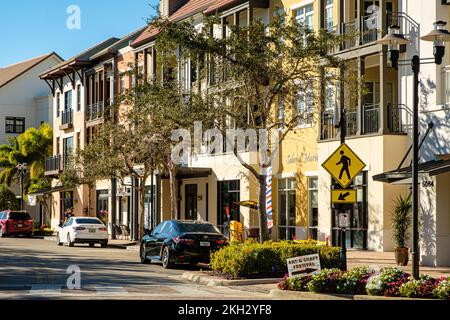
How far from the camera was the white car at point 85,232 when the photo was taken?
39.2 meters

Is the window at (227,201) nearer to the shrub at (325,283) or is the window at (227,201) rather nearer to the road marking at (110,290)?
the road marking at (110,290)

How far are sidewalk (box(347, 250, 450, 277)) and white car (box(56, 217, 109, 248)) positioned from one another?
13.7 meters

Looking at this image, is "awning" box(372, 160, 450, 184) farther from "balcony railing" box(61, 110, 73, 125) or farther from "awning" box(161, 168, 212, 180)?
"balcony railing" box(61, 110, 73, 125)

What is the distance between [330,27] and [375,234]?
8.34m

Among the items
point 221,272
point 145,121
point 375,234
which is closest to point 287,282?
point 221,272

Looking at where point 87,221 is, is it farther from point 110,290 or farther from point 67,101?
→ point 67,101

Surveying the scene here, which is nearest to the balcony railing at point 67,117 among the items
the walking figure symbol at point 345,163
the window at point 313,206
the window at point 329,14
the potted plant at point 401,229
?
the window at point 313,206

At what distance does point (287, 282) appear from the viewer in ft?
58.7

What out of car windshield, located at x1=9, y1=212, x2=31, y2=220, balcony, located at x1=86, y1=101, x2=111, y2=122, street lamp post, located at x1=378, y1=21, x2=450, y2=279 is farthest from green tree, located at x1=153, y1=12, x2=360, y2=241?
car windshield, located at x1=9, y1=212, x2=31, y2=220

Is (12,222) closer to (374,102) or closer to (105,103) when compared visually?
(105,103)

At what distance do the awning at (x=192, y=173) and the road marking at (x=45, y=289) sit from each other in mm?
22376

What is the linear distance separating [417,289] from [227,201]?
25232 millimetres

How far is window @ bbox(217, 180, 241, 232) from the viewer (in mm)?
39656

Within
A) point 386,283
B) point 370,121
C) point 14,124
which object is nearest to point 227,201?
point 370,121
